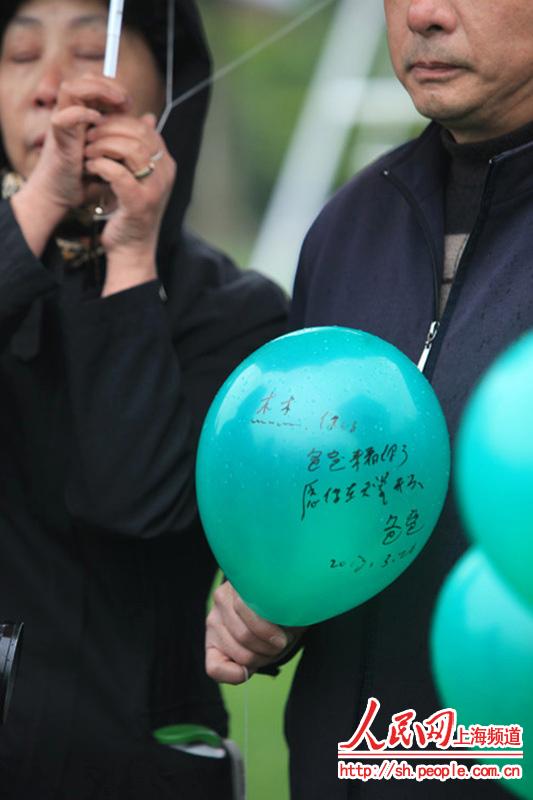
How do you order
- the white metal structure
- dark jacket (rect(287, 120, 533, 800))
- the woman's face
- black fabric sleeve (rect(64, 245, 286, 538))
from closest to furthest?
1. dark jacket (rect(287, 120, 533, 800))
2. black fabric sleeve (rect(64, 245, 286, 538))
3. the woman's face
4. the white metal structure

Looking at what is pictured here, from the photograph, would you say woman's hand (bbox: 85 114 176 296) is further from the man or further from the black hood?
the man

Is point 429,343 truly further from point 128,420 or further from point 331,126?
point 331,126


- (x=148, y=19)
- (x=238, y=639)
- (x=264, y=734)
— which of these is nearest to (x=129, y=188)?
(x=148, y=19)

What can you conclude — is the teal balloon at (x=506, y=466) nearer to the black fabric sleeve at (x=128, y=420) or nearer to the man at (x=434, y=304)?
the man at (x=434, y=304)

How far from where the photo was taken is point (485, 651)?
4.25 ft

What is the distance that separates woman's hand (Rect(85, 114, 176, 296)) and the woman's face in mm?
153

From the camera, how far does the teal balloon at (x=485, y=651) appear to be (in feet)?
4.17

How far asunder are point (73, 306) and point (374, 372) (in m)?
0.77

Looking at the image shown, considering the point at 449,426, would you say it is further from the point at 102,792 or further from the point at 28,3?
the point at 28,3

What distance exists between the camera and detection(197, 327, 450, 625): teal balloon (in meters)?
1.52

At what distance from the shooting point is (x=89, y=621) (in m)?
2.22

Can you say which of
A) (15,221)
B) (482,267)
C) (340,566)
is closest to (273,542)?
(340,566)

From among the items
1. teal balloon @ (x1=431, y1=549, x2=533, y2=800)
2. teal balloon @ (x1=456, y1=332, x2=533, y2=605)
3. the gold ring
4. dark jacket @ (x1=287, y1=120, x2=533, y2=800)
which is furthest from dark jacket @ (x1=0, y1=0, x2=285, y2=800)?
teal balloon @ (x1=456, y1=332, x2=533, y2=605)

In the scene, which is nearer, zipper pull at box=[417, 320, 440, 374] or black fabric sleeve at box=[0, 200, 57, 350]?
zipper pull at box=[417, 320, 440, 374]
